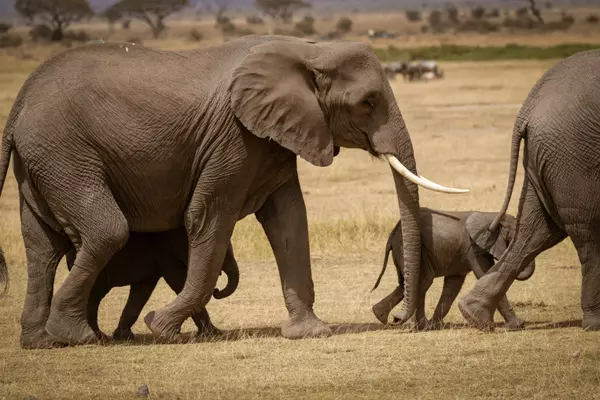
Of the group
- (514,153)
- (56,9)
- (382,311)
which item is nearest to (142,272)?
(382,311)

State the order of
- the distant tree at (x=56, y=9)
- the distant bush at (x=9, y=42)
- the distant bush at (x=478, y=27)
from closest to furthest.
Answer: the distant bush at (x=9, y=42) → the distant tree at (x=56, y=9) → the distant bush at (x=478, y=27)

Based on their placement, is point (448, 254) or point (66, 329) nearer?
point (66, 329)

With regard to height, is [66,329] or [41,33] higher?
[66,329]

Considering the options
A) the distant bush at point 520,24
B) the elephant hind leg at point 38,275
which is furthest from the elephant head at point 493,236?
the distant bush at point 520,24

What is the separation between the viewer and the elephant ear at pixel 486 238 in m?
10.9

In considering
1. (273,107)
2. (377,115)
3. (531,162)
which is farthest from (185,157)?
(531,162)

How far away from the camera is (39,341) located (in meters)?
10.3

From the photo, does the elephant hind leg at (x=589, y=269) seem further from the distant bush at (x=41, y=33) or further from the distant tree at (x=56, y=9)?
the distant tree at (x=56, y=9)

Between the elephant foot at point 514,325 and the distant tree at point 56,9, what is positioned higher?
the elephant foot at point 514,325

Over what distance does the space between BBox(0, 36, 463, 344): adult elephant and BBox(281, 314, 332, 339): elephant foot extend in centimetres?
1

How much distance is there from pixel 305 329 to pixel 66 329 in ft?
5.99

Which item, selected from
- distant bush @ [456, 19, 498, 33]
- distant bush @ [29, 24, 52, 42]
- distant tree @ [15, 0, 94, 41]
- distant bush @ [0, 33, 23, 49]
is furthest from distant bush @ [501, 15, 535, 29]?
distant bush @ [0, 33, 23, 49]

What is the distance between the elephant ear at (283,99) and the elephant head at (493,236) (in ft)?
4.48

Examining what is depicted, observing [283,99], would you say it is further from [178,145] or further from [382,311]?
[382,311]
